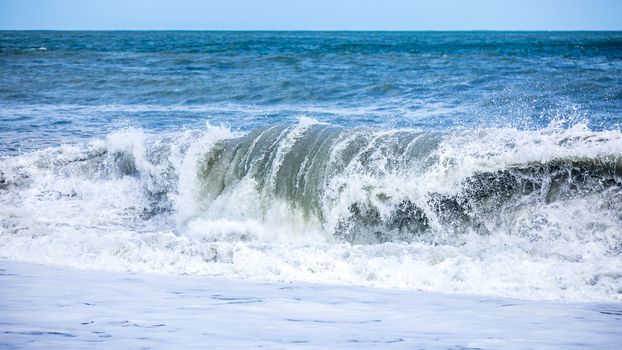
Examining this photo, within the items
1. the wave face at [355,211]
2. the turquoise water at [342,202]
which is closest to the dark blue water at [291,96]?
the turquoise water at [342,202]

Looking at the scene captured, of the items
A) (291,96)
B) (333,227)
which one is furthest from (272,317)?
(291,96)

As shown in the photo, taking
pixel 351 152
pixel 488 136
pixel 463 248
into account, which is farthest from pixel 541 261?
pixel 351 152

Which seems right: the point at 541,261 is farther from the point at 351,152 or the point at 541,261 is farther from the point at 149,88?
the point at 149,88

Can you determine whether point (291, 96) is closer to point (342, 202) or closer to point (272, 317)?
point (342, 202)

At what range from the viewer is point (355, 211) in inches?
282

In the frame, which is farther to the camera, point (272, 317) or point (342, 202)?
point (342, 202)

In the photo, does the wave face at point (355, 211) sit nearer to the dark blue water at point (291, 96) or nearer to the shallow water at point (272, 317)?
the shallow water at point (272, 317)

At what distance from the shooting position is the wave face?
5.38 m

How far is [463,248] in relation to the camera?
5.98m

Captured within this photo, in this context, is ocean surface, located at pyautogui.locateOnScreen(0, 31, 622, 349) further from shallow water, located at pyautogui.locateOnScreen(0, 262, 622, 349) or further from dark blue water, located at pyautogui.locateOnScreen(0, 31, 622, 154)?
dark blue water, located at pyautogui.locateOnScreen(0, 31, 622, 154)

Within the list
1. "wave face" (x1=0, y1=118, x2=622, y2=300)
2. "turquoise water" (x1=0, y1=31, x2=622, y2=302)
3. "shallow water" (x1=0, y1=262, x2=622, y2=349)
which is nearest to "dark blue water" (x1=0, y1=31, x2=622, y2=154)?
"turquoise water" (x1=0, y1=31, x2=622, y2=302)

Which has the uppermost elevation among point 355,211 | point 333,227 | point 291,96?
point 291,96

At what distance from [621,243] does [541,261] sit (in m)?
0.93

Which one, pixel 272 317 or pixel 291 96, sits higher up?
pixel 291 96
